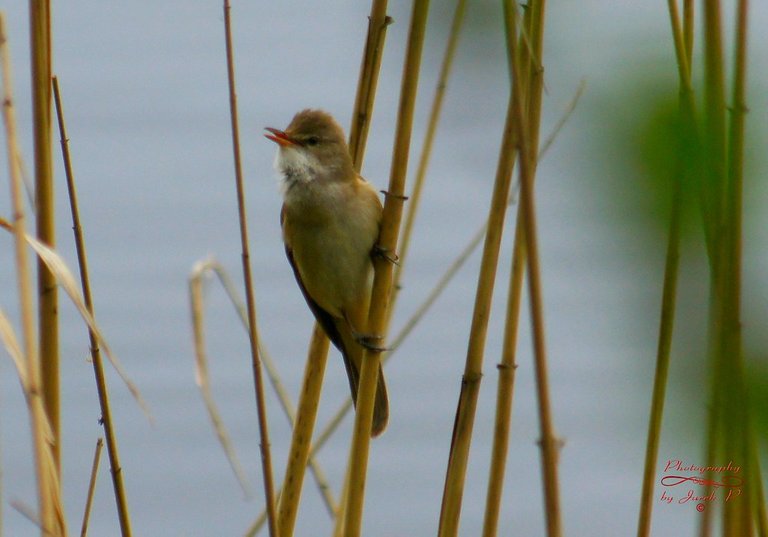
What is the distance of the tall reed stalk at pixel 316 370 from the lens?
191 centimetres

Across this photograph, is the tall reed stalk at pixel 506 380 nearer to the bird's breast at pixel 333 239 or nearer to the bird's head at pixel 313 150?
the bird's breast at pixel 333 239

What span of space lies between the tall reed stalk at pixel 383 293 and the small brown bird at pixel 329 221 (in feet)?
2.36

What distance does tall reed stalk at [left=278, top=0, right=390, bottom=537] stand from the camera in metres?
1.91

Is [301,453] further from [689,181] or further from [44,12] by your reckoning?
[689,181]

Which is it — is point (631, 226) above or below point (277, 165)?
below

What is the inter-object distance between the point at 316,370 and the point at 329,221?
0.81 metres

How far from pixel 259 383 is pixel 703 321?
3.05 feet

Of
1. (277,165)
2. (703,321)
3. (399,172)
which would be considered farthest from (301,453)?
(703,321)

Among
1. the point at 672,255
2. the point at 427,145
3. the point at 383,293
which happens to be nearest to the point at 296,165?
the point at 427,145

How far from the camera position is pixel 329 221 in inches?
110

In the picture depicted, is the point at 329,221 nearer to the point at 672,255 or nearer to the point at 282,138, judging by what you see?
the point at 282,138

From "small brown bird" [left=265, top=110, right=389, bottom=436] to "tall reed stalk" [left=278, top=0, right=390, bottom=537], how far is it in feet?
2.05

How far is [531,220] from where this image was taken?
3.83ft

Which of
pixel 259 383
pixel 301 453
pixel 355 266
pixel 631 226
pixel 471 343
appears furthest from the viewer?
pixel 355 266
